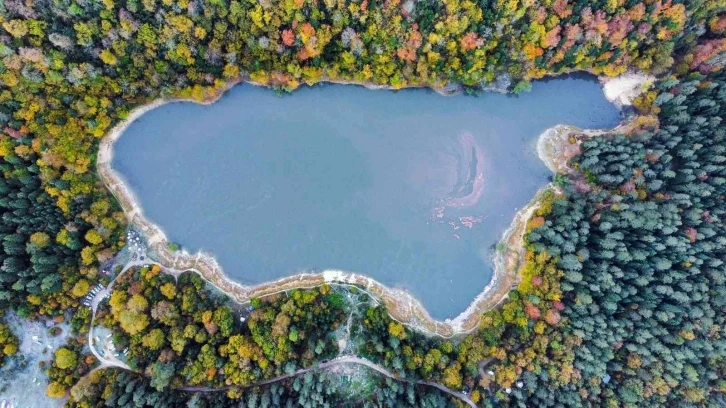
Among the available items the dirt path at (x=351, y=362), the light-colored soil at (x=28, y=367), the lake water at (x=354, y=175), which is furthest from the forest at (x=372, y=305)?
the lake water at (x=354, y=175)

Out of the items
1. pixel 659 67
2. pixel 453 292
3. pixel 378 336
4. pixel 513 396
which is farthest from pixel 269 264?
pixel 659 67

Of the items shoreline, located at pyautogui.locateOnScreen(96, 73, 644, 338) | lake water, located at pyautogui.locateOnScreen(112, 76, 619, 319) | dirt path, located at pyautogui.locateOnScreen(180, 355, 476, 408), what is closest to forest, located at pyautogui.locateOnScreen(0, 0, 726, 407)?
dirt path, located at pyautogui.locateOnScreen(180, 355, 476, 408)

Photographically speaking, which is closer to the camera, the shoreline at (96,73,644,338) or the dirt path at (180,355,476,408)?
the dirt path at (180,355,476,408)

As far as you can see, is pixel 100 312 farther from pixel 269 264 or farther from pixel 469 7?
pixel 469 7

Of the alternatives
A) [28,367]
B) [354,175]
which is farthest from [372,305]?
[28,367]

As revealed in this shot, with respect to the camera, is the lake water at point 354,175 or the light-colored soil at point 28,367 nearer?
the light-colored soil at point 28,367

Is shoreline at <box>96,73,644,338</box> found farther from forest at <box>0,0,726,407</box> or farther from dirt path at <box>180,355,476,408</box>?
dirt path at <box>180,355,476,408</box>

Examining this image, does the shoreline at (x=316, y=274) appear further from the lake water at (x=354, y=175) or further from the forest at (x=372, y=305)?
the forest at (x=372, y=305)

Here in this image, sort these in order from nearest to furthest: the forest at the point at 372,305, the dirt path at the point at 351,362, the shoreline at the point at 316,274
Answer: the forest at the point at 372,305 → the dirt path at the point at 351,362 → the shoreline at the point at 316,274
